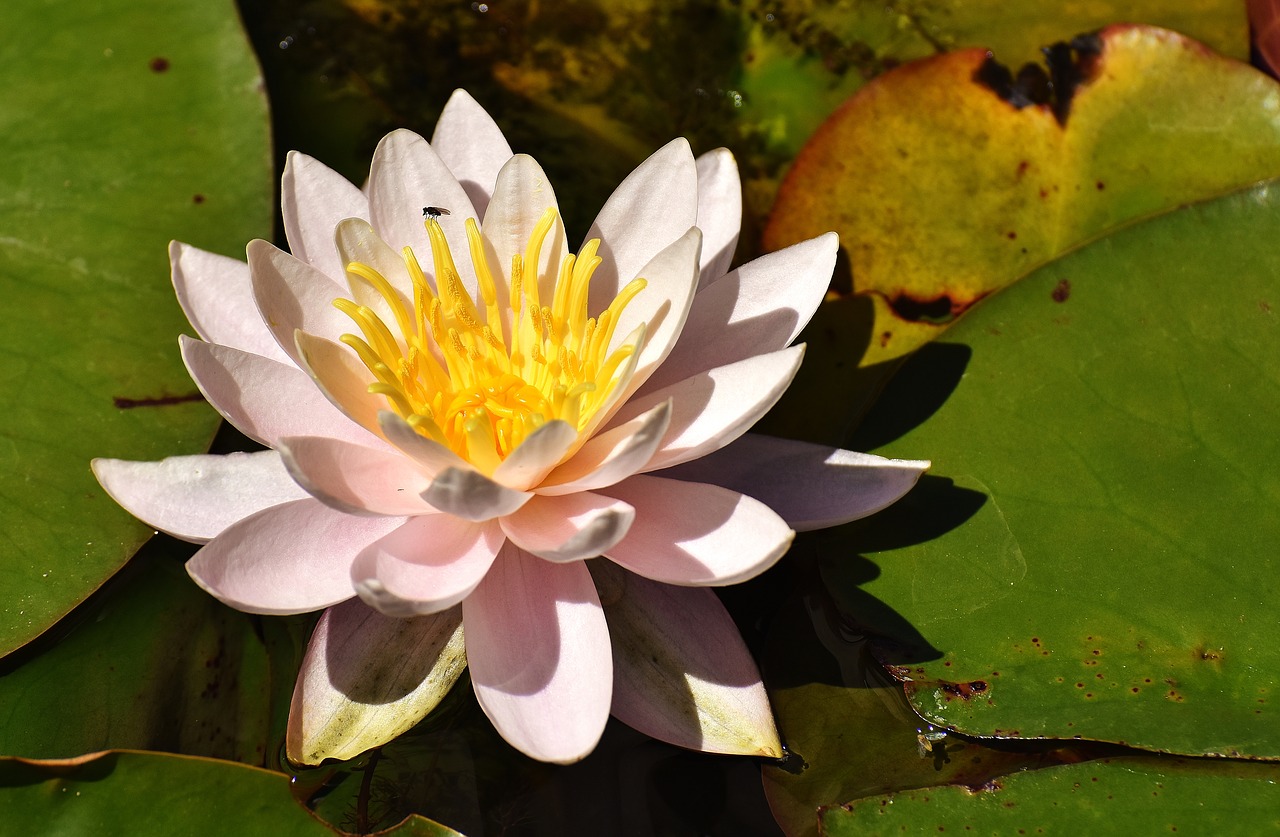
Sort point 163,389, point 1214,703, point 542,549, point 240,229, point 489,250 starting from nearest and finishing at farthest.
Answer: point 542,549
point 1214,703
point 489,250
point 163,389
point 240,229

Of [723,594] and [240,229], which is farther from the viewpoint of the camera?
[240,229]

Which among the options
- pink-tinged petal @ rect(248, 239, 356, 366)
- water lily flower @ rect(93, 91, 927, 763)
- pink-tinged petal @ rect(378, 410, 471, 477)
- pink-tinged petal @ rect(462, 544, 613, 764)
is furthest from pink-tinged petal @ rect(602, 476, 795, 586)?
pink-tinged petal @ rect(248, 239, 356, 366)

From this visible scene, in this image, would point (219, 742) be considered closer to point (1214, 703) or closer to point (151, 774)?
point (151, 774)

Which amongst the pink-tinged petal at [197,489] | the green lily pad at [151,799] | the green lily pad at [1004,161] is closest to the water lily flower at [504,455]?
the pink-tinged petal at [197,489]

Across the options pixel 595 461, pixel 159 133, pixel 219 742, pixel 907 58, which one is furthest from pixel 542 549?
pixel 907 58

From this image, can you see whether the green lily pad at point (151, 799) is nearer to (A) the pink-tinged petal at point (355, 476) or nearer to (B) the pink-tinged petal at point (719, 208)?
Answer: (A) the pink-tinged petal at point (355, 476)

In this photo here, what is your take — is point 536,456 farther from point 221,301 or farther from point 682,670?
point 221,301

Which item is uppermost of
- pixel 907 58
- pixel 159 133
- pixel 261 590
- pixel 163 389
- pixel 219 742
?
pixel 907 58
